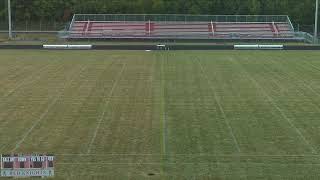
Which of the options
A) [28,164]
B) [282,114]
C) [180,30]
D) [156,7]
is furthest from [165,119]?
[156,7]

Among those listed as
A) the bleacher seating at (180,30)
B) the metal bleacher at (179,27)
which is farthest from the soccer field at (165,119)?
the metal bleacher at (179,27)

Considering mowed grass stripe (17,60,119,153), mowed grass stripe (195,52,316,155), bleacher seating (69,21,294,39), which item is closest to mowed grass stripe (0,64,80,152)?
mowed grass stripe (17,60,119,153)

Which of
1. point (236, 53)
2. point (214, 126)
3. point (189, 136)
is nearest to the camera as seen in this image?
point (189, 136)

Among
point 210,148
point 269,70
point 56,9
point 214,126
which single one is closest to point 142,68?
point 269,70

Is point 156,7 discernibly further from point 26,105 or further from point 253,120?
point 253,120

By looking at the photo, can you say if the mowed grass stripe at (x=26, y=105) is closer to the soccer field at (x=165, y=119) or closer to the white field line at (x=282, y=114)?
the soccer field at (x=165, y=119)

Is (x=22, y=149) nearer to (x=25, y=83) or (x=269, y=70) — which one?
(x=25, y=83)
